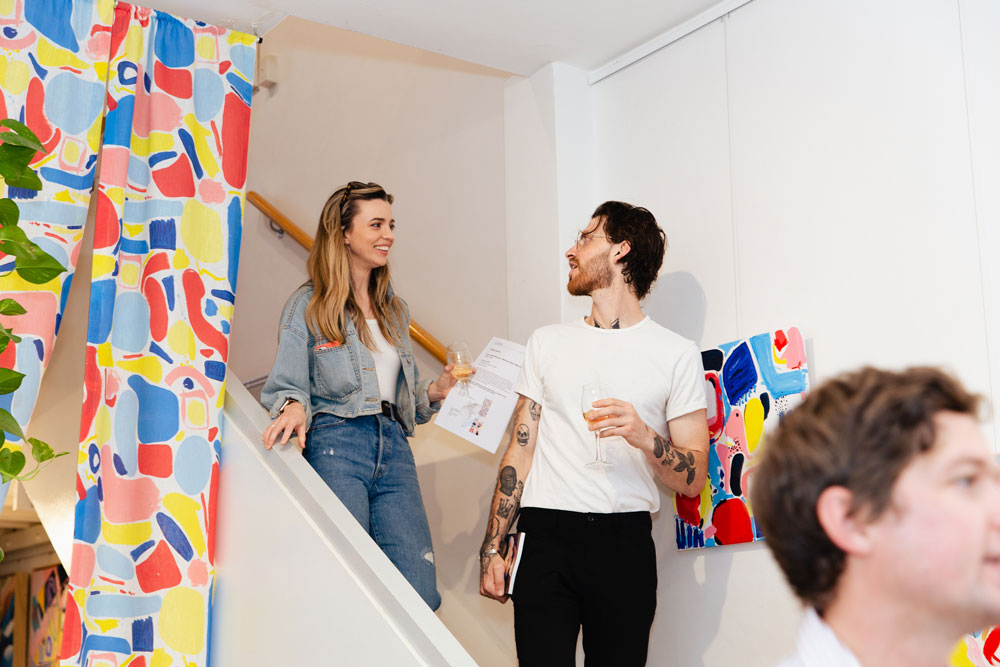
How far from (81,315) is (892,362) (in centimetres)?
264

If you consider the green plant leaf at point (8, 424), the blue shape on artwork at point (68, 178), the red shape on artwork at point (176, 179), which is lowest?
the green plant leaf at point (8, 424)

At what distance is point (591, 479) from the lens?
2.62 m

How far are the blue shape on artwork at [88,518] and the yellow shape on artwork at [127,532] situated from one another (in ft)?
0.07

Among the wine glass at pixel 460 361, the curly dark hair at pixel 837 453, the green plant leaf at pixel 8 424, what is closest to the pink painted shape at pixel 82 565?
the green plant leaf at pixel 8 424

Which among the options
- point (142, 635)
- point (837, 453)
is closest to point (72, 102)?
point (142, 635)

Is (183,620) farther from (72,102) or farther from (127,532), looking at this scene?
(72,102)

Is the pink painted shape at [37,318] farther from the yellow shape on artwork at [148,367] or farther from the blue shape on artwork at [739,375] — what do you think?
the blue shape on artwork at [739,375]

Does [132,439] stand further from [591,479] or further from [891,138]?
[891,138]

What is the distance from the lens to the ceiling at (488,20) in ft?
10.5

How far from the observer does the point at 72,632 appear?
274cm

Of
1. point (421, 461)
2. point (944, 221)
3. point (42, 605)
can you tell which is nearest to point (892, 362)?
point (944, 221)

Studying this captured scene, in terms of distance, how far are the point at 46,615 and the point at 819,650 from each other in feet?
19.0

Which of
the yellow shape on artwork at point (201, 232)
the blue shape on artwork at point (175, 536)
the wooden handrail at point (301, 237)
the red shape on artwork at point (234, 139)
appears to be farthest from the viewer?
the wooden handrail at point (301, 237)

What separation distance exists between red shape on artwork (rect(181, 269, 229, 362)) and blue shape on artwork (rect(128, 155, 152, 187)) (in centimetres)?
30
